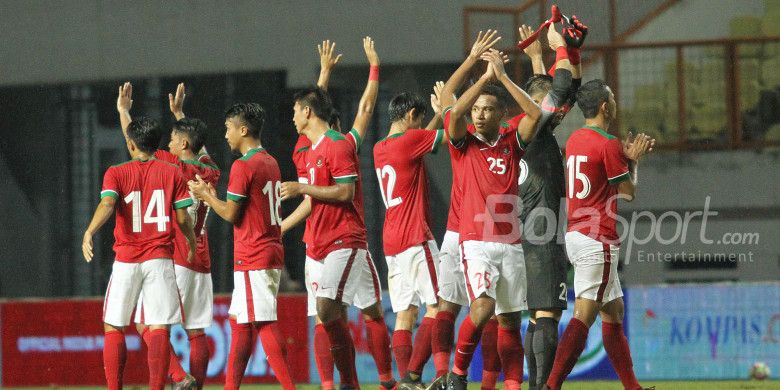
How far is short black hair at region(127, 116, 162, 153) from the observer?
25.4 ft

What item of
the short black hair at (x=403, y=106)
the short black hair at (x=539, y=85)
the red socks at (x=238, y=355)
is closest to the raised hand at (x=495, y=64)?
the short black hair at (x=539, y=85)

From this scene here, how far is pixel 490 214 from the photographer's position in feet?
22.3

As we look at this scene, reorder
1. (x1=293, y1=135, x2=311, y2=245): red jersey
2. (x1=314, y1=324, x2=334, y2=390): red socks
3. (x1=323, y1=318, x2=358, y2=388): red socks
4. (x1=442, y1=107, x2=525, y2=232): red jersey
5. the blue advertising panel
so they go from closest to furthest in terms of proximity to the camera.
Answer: (x1=442, y1=107, x2=525, y2=232): red jersey < (x1=323, y1=318, x2=358, y2=388): red socks < (x1=314, y1=324, x2=334, y2=390): red socks < (x1=293, y1=135, x2=311, y2=245): red jersey < the blue advertising panel

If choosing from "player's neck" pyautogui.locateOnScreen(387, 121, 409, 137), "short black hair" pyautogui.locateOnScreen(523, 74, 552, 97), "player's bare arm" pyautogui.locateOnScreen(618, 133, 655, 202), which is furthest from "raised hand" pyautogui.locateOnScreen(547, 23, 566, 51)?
"player's neck" pyautogui.locateOnScreen(387, 121, 409, 137)

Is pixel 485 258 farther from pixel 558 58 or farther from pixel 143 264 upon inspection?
pixel 143 264

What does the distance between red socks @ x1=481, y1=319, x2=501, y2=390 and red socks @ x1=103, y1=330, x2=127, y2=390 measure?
2.24 metres

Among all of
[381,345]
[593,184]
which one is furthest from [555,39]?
[381,345]

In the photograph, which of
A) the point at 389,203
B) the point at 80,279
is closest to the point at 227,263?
the point at 80,279

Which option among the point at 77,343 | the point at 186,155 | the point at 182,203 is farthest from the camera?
the point at 77,343

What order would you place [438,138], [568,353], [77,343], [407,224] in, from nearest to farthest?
[568,353] → [438,138] → [407,224] → [77,343]

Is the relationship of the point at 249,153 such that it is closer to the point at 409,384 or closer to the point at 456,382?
the point at 409,384

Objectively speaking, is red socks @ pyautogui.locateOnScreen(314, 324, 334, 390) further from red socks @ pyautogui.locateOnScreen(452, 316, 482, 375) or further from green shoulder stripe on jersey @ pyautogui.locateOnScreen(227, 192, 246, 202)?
red socks @ pyautogui.locateOnScreen(452, 316, 482, 375)

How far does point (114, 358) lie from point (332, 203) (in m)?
1.66

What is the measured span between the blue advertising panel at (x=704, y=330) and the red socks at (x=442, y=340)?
4879mm
